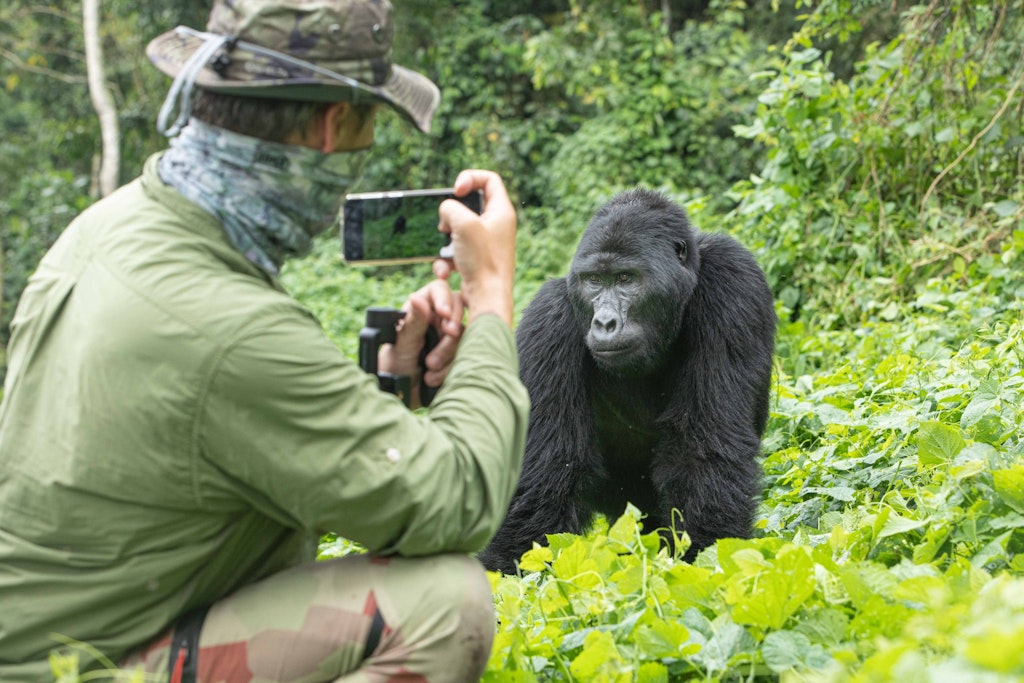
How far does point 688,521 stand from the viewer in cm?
376

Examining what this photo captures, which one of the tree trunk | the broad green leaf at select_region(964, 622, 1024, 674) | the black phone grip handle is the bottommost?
the tree trunk

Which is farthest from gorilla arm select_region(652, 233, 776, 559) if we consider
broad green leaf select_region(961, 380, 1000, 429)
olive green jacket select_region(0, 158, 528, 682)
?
olive green jacket select_region(0, 158, 528, 682)

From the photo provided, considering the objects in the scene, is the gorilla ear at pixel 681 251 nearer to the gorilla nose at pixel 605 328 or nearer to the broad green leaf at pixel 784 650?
the gorilla nose at pixel 605 328

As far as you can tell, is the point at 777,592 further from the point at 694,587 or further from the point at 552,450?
the point at 552,450

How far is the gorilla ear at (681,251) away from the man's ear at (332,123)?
2.21 m

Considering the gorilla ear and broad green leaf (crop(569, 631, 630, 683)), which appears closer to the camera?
broad green leaf (crop(569, 631, 630, 683))

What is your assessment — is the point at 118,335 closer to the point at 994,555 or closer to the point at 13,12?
the point at 994,555

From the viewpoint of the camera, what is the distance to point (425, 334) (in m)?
2.34

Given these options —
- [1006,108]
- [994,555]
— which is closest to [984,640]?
[994,555]

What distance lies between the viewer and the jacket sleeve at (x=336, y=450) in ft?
6.12

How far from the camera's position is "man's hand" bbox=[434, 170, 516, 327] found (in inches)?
87.7

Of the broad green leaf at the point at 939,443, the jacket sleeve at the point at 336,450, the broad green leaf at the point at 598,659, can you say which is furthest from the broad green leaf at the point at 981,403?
the jacket sleeve at the point at 336,450

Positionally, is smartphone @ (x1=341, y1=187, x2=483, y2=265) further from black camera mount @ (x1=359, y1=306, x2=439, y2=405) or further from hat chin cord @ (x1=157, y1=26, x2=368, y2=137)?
hat chin cord @ (x1=157, y1=26, x2=368, y2=137)

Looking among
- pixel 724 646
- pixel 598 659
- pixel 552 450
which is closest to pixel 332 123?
pixel 598 659
